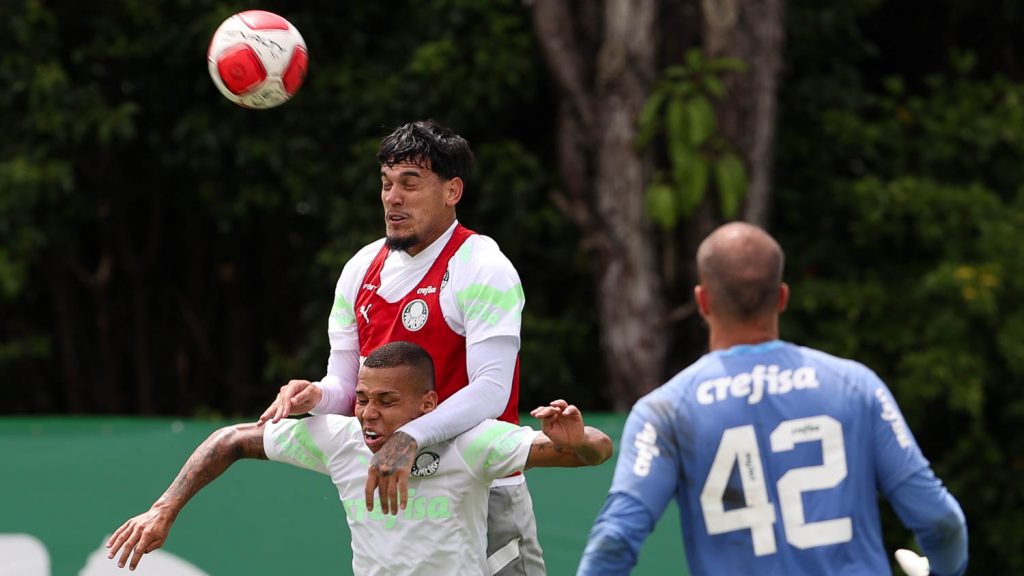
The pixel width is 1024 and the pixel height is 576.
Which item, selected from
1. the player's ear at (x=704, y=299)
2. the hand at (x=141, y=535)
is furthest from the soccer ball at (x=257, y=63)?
the player's ear at (x=704, y=299)

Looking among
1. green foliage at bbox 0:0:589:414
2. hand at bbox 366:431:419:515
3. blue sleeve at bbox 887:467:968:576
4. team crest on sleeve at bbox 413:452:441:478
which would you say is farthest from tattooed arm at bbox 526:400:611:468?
green foliage at bbox 0:0:589:414

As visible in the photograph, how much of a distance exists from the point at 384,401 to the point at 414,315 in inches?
14.8

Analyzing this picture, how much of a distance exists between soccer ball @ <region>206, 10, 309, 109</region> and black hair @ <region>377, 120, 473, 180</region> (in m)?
0.95

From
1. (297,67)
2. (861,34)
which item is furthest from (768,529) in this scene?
(861,34)

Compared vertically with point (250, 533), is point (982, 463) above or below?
below

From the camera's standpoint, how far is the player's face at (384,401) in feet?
13.5

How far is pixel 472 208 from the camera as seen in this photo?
34.3 ft

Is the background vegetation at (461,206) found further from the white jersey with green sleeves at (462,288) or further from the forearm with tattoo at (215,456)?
the forearm with tattoo at (215,456)

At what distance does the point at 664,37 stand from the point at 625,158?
3.11ft

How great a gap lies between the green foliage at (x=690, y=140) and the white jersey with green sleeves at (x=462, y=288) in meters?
5.17

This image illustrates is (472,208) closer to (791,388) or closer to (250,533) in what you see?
(250,533)

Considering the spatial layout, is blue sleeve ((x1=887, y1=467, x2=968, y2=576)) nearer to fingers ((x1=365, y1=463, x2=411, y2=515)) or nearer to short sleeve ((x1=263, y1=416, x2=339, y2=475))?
fingers ((x1=365, y1=463, x2=411, y2=515))

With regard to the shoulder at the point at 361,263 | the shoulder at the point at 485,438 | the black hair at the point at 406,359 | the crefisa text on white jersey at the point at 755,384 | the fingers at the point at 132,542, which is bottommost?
the fingers at the point at 132,542

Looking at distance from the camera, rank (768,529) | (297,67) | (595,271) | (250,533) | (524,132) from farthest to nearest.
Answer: (524,132), (595,271), (250,533), (297,67), (768,529)
